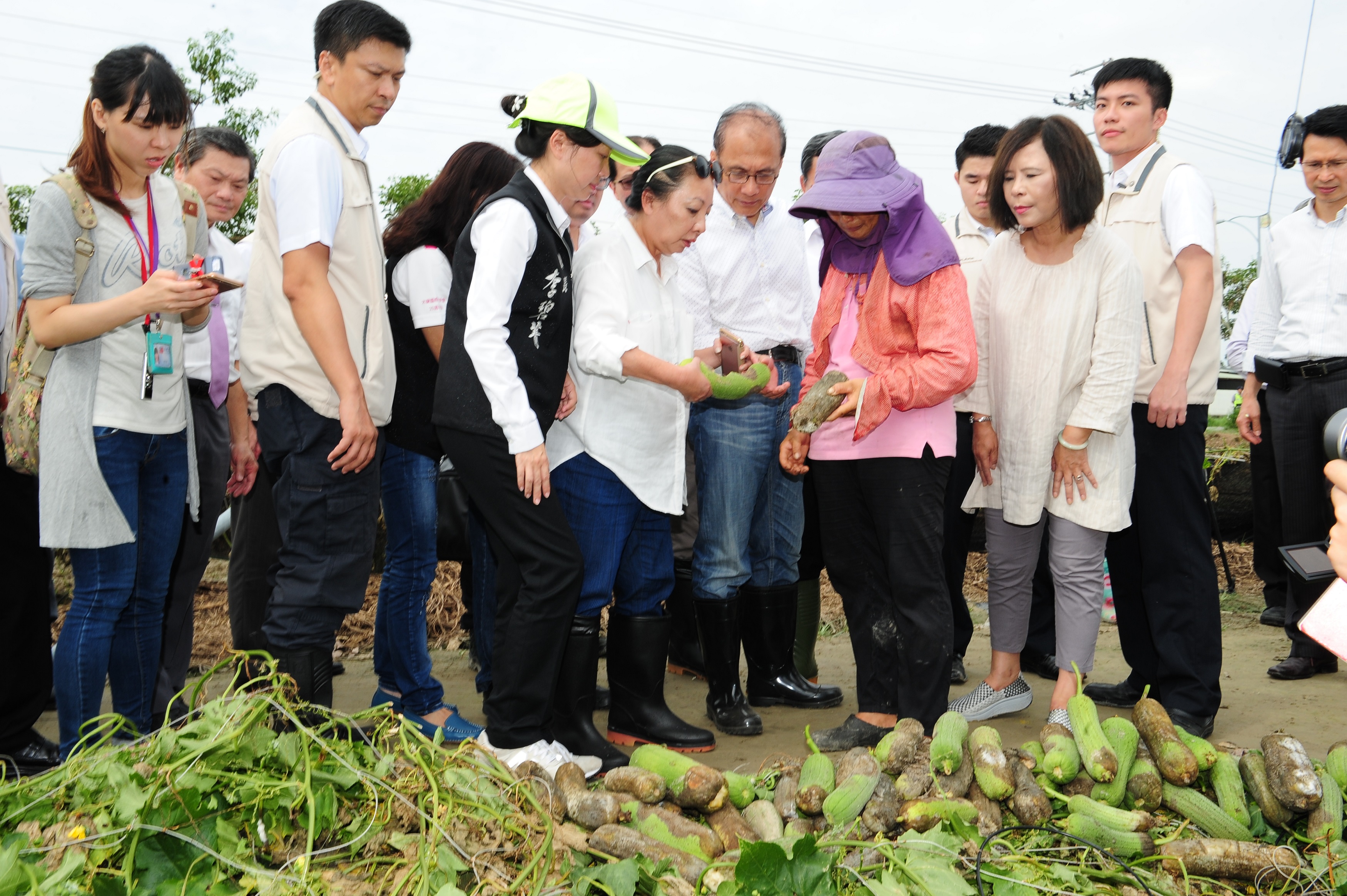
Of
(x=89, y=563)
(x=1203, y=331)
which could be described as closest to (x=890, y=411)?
(x=1203, y=331)

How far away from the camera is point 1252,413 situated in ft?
16.0

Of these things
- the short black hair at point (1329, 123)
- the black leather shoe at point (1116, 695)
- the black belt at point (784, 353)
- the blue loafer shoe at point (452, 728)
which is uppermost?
the short black hair at point (1329, 123)

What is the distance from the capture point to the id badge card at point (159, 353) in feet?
9.36

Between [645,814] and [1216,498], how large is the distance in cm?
611

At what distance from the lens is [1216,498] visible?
7031 mm

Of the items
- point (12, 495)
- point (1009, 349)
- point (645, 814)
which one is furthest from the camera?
point (1009, 349)

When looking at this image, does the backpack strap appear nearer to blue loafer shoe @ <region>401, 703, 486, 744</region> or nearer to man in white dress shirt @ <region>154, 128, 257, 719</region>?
man in white dress shirt @ <region>154, 128, 257, 719</region>

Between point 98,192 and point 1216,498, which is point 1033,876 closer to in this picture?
point 98,192

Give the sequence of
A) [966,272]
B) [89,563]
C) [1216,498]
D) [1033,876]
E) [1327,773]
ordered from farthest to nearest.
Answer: [1216,498]
[966,272]
[89,563]
[1327,773]
[1033,876]

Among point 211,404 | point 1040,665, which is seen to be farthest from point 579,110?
point 1040,665

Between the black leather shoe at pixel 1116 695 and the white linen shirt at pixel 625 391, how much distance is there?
6.32 feet

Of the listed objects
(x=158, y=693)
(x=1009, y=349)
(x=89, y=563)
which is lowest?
(x=158, y=693)

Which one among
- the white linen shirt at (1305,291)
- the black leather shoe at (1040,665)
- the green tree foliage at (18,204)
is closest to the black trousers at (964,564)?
the black leather shoe at (1040,665)

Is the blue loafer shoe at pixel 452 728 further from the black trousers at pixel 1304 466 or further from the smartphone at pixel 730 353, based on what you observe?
the black trousers at pixel 1304 466
